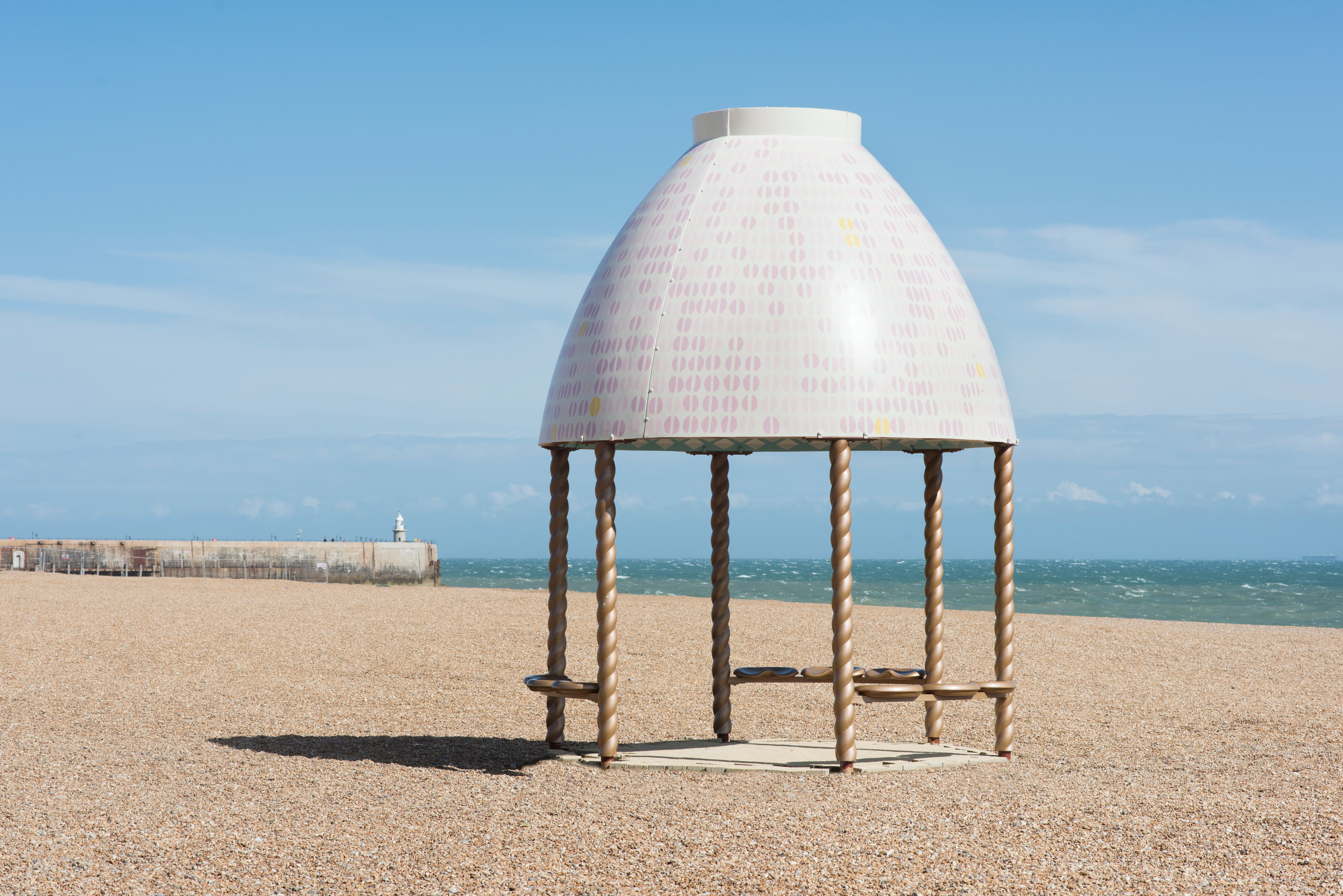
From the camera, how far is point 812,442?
1212 cm

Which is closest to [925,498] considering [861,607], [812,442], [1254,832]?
[812,442]

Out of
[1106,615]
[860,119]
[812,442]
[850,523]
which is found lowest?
[1106,615]

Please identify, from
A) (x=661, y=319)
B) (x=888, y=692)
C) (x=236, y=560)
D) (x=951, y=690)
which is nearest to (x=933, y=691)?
(x=951, y=690)

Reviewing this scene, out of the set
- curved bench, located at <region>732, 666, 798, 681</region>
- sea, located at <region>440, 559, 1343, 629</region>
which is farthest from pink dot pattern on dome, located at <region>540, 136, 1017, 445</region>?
sea, located at <region>440, 559, 1343, 629</region>

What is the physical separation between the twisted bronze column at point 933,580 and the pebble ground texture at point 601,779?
94 centimetres

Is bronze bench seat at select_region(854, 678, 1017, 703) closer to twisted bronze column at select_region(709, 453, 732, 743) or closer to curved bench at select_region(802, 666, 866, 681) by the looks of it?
curved bench at select_region(802, 666, 866, 681)

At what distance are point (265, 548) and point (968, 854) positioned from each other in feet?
183

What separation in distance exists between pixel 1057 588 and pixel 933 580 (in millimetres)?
72259

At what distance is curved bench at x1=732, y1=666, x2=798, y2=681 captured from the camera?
1284 cm

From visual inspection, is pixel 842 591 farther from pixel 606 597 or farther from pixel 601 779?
pixel 601 779

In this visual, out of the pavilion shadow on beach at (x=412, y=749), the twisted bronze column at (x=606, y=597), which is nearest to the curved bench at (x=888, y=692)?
the twisted bronze column at (x=606, y=597)

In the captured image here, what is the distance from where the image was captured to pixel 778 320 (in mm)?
10648

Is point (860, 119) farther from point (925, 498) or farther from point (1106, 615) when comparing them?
point (1106, 615)

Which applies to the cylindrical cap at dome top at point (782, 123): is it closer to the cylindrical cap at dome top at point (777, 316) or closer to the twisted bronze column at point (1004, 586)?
the cylindrical cap at dome top at point (777, 316)
